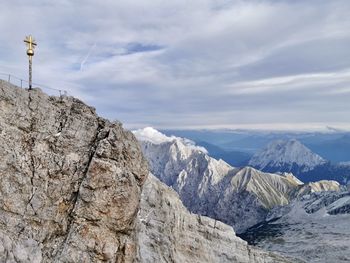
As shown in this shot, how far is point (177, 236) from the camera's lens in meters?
79.3

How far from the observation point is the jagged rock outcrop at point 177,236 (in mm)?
73188

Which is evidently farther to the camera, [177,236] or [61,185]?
[177,236]

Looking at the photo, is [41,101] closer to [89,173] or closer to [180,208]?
[89,173]

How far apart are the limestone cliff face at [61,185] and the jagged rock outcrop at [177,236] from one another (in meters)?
16.1

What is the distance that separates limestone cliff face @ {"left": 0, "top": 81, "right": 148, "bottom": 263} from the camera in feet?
169

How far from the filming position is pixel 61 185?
54.0 m

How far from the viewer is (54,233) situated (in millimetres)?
52688

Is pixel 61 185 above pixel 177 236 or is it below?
above

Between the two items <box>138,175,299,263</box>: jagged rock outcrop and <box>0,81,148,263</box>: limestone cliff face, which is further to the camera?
<box>138,175,299,263</box>: jagged rock outcrop

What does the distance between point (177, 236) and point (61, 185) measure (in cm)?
3110

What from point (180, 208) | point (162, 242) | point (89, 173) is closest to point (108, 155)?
point (89, 173)

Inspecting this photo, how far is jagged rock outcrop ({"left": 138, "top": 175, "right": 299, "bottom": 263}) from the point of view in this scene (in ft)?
240

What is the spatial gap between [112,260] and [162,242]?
21083 mm

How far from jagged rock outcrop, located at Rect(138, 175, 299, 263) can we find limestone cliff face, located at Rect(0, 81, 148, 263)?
16.1 m
